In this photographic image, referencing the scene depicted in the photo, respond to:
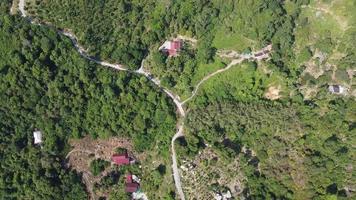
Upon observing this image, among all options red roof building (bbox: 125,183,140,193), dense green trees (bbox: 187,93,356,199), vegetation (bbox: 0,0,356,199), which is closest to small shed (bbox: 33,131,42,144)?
vegetation (bbox: 0,0,356,199)

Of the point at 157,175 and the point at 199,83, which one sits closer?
the point at 157,175

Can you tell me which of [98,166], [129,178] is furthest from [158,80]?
[98,166]

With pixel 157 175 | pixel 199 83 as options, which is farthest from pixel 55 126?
pixel 199 83

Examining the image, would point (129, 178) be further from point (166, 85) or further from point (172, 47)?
point (172, 47)

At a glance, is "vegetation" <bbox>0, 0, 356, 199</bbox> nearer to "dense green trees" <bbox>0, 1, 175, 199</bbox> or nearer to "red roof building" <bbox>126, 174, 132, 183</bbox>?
"dense green trees" <bbox>0, 1, 175, 199</bbox>

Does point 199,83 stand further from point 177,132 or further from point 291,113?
point 291,113

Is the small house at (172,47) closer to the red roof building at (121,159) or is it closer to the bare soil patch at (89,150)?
the bare soil patch at (89,150)

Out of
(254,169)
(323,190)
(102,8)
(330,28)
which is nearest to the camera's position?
(323,190)
